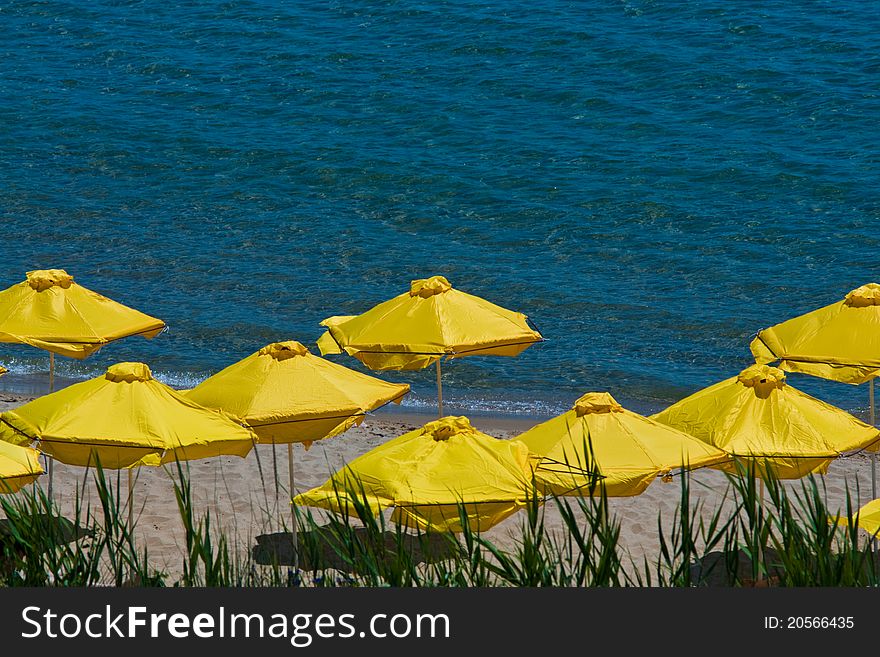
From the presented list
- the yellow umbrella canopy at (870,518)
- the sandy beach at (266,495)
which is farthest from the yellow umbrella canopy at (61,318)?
the yellow umbrella canopy at (870,518)

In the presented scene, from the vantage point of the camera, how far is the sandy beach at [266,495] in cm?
1302

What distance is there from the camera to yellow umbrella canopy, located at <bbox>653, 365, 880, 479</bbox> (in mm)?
10812

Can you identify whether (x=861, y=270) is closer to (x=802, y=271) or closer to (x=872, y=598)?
(x=802, y=271)

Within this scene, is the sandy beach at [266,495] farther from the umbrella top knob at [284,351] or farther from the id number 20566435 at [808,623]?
the id number 20566435 at [808,623]

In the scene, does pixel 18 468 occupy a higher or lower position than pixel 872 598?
higher

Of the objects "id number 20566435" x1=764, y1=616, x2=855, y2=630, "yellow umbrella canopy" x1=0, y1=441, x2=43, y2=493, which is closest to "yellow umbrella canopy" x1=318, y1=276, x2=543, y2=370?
"yellow umbrella canopy" x1=0, y1=441, x2=43, y2=493

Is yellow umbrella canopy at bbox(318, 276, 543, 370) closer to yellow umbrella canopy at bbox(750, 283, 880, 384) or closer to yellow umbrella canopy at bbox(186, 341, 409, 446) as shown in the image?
yellow umbrella canopy at bbox(186, 341, 409, 446)

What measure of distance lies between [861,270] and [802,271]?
1.26 metres

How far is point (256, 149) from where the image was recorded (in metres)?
36.6

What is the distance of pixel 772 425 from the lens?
11.1m

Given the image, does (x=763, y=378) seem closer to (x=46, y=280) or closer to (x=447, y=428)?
(x=447, y=428)

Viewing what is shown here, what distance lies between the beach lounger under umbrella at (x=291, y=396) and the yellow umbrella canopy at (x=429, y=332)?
104 cm

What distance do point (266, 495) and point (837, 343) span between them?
20.4ft

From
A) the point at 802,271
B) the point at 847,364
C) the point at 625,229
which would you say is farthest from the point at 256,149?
the point at 847,364
